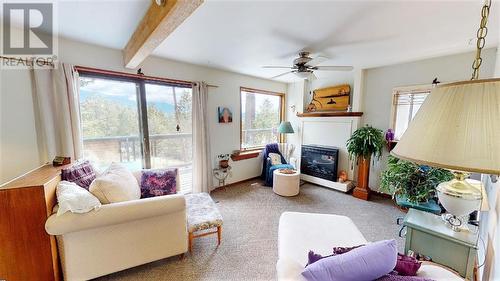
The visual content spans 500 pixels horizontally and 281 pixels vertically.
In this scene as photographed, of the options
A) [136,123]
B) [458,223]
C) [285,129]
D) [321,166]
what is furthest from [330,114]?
[136,123]

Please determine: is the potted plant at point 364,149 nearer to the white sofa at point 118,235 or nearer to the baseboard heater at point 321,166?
the baseboard heater at point 321,166

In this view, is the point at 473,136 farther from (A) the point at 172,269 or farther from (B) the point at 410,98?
(B) the point at 410,98

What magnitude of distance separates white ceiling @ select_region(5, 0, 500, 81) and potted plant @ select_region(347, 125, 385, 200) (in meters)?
1.18

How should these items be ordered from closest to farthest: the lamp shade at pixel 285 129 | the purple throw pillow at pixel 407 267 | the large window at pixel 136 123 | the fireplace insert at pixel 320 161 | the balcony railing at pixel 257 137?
1. the purple throw pillow at pixel 407 267
2. the large window at pixel 136 123
3. the fireplace insert at pixel 320 161
4. the lamp shade at pixel 285 129
5. the balcony railing at pixel 257 137

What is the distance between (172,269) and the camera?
74.0 inches

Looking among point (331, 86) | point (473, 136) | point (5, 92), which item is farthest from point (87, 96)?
point (331, 86)

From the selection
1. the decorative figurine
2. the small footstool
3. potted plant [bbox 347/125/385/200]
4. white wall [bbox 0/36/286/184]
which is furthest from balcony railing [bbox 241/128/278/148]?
the small footstool

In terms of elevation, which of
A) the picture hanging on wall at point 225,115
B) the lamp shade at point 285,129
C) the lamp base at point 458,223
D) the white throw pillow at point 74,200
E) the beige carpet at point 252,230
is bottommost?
the beige carpet at point 252,230

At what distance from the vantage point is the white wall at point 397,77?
271 cm

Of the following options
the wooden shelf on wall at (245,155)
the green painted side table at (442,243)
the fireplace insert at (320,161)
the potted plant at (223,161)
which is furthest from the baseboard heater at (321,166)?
the green painted side table at (442,243)

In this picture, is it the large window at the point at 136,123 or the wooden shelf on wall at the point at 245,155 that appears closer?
the large window at the point at 136,123

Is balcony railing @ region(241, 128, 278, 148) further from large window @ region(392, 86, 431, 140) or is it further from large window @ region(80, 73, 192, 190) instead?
large window @ region(392, 86, 431, 140)

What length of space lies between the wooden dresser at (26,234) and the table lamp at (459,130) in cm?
228

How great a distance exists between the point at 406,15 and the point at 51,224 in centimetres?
333
